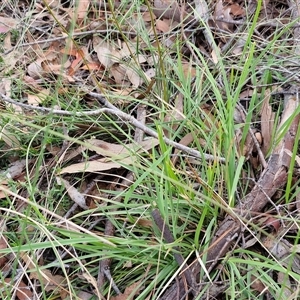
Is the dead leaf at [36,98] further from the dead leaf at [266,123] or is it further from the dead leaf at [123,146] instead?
the dead leaf at [266,123]

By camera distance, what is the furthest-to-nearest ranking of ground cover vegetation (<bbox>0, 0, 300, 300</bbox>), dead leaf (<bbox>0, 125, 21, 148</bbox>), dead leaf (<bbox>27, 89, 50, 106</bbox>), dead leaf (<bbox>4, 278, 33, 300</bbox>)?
dead leaf (<bbox>27, 89, 50, 106</bbox>)
dead leaf (<bbox>0, 125, 21, 148</bbox>)
dead leaf (<bbox>4, 278, 33, 300</bbox>)
ground cover vegetation (<bbox>0, 0, 300, 300</bbox>)

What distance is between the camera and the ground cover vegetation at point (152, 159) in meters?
1.21

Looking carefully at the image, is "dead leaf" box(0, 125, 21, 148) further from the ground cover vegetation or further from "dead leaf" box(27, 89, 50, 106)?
"dead leaf" box(27, 89, 50, 106)

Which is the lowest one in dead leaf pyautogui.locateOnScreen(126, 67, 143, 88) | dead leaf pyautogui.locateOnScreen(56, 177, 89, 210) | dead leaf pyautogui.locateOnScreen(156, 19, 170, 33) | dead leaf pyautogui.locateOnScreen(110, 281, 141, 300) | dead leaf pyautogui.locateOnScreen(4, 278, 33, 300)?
dead leaf pyautogui.locateOnScreen(4, 278, 33, 300)

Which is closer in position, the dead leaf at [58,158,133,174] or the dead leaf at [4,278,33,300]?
the dead leaf at [4,278,33,300]

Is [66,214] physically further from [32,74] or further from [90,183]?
[32,74]

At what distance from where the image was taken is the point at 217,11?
1.90 meters

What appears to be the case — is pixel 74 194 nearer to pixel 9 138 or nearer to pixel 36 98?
pixel 9 138

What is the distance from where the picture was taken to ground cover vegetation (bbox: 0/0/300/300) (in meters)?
1.21

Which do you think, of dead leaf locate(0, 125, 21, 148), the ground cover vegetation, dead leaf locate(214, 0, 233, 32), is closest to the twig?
the ground cover vegetation

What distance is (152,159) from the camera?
1388 millimetres

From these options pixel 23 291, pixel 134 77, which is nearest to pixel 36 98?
pixel 134 77

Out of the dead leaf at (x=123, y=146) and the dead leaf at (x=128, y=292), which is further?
the dead leaf at (x=123, y=146)

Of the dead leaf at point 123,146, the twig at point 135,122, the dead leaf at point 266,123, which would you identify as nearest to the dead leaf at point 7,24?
the twig at point 135,122
